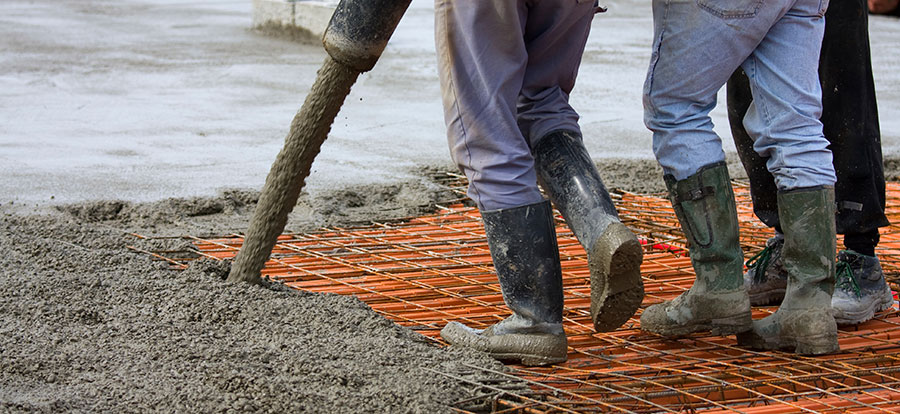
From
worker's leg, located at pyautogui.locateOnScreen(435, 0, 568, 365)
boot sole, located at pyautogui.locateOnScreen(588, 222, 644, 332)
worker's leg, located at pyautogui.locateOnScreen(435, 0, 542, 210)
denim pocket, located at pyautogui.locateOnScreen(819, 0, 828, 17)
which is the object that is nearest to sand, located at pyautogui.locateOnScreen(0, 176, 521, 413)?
worker's leg, located at pyautogui.locateOnScreen(435, 0, 568, 365)

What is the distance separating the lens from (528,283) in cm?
232

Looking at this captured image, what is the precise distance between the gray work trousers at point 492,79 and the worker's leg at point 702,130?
8.9 inches

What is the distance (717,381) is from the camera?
2193 mm

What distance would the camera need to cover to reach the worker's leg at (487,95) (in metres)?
2.25

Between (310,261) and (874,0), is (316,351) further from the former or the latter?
(874,0)

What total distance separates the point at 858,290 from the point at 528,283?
966mm

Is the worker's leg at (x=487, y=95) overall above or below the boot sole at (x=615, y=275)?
above

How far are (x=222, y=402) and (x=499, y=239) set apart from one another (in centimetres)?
72

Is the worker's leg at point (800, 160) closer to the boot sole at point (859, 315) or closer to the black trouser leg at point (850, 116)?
the boot sole at point (859, 315)

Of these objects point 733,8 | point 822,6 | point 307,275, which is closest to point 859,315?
point 822,6

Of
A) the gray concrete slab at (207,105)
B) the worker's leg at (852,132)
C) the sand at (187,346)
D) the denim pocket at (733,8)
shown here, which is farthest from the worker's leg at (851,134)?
the gray concrete slab at (207,105)

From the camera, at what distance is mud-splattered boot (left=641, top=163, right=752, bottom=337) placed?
2375 mm

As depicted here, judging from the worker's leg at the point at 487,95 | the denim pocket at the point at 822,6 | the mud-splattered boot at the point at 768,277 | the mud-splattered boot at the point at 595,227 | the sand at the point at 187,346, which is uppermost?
the denim pocket at the point at 822,6

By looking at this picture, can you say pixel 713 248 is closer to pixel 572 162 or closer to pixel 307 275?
pixel 572 162
